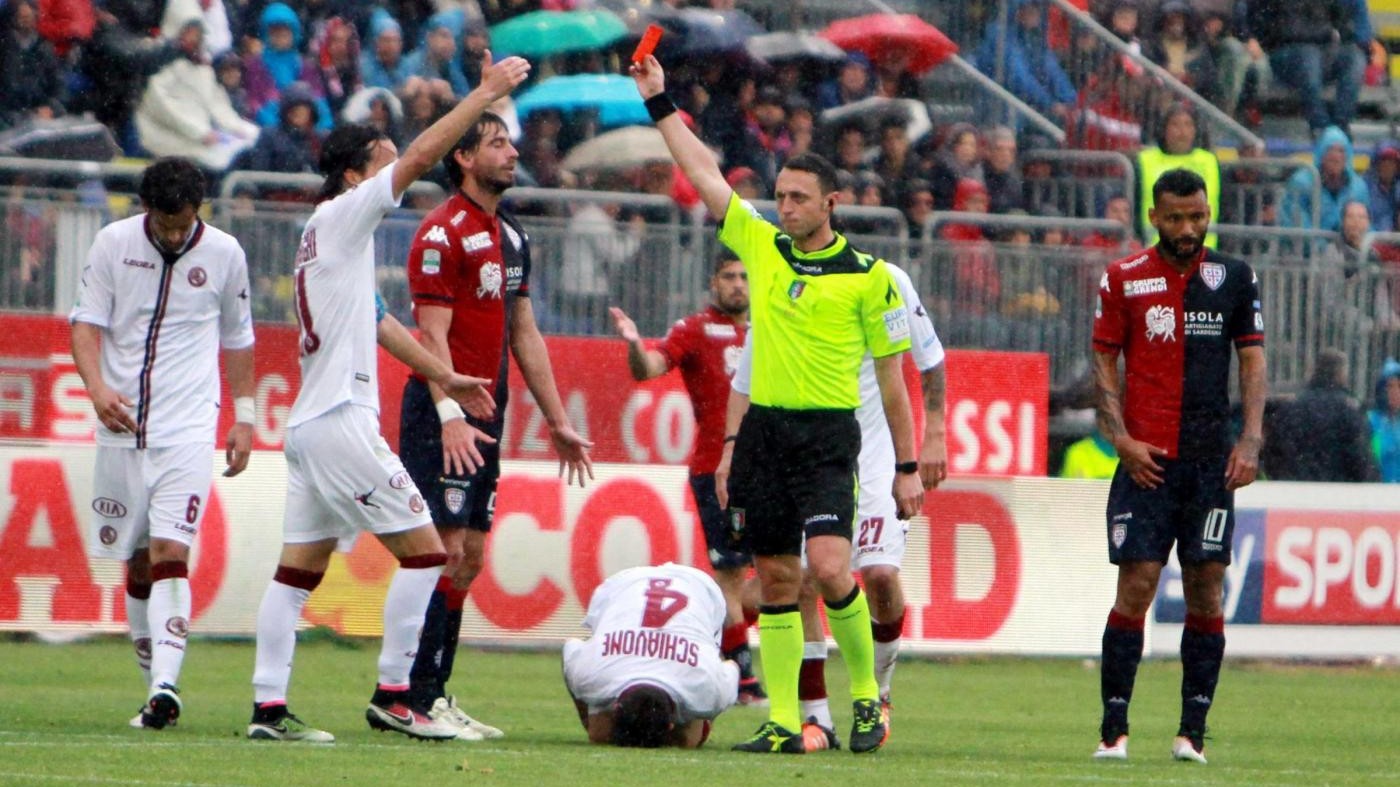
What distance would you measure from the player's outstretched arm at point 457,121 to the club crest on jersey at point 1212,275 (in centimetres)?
289

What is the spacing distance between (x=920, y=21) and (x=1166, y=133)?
→ 3.32 m

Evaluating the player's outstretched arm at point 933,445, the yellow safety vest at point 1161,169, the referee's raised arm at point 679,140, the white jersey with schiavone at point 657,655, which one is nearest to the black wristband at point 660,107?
the referee's raised arm at point 679,140

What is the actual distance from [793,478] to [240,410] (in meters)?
2.43

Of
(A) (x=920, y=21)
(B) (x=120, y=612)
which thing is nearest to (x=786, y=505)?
(B) (x=120, y=612)

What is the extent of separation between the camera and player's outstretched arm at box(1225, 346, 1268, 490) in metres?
9.25

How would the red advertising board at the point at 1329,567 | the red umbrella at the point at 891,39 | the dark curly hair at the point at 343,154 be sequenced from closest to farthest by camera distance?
1. the dark curly hair at the point at 343,154
2. the red advertising board at the point at 1329,567
3. the red umbrella at the point at 891,39

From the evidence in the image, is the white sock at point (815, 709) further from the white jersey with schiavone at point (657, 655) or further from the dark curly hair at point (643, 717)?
the dark curly hair at point (643, 717)

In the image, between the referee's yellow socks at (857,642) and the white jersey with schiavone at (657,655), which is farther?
the referee's yellow socks at (857,642)

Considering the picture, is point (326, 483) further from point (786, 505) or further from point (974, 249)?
point (974, 249)

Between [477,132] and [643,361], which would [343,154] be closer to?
[477,132]

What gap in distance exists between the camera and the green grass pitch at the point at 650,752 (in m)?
7.81

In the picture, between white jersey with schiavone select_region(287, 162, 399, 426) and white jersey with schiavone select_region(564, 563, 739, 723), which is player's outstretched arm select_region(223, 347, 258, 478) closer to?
white jersey with schiavone select_region(287, 162, 399, 426)

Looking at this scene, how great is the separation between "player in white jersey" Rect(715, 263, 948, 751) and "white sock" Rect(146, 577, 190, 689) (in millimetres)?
2444

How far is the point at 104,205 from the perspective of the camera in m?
15.1
